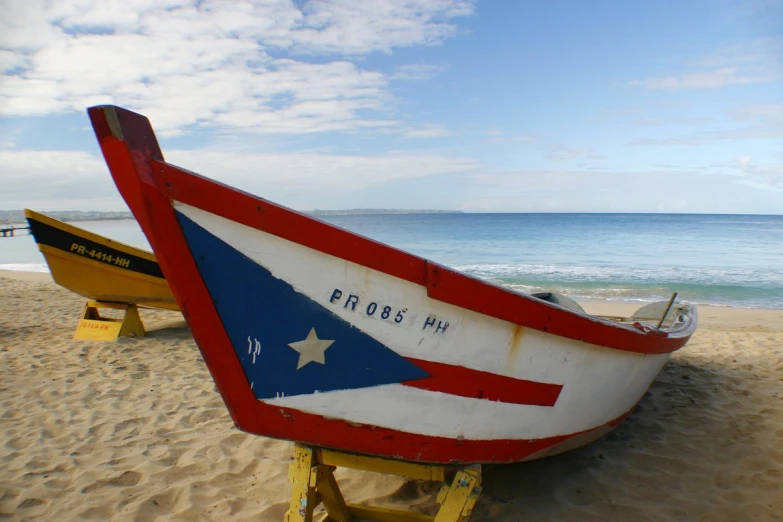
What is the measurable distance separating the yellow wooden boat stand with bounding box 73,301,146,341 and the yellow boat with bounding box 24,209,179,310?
0.54 ft

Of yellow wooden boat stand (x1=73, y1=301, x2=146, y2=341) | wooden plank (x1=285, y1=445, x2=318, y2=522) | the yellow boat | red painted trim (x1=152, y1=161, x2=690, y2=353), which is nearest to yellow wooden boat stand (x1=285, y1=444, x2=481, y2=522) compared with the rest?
wooden plank (x1=285, y1=445, x2=318, y2=522)

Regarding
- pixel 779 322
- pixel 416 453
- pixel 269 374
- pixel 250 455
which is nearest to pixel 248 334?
pixel 269 374

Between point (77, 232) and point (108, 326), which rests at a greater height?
point (77, 232)

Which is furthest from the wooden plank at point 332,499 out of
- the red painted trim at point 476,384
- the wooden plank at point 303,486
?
the red painted trim at point 476,384

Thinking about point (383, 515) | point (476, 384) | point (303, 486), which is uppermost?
point (476, 384)

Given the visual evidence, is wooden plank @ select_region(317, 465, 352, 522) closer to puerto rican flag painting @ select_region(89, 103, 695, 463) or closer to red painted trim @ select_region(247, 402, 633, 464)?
red painted trim @ select_region(247, 402, 633, 464)

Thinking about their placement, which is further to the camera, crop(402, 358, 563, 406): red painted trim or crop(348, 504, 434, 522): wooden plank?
crop(348, 504, 434, 522): wooden plank

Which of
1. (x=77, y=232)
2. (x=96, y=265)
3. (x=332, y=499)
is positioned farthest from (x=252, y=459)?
(x=77, y=232)

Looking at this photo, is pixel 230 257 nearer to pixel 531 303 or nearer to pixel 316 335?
pixel 316 335

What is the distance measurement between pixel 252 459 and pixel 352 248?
2.23 metres

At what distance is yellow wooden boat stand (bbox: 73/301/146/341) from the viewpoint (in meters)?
6.60

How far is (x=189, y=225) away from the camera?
1.92 meters

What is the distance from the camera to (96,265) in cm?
655

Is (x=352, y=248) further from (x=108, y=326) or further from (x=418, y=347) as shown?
(x=108, y=326)
